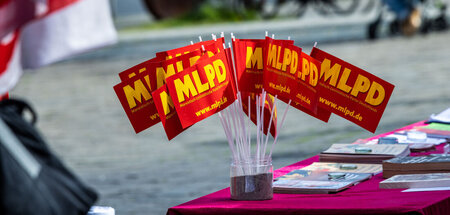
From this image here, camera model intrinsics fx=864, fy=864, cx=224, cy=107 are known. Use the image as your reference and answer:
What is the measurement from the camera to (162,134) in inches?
348

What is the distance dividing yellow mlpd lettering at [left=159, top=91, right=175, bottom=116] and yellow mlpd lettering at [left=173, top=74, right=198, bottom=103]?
5 cm

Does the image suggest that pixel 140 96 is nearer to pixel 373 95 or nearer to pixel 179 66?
pixel 179 66

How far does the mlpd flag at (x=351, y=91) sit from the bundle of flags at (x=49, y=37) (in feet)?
3.57

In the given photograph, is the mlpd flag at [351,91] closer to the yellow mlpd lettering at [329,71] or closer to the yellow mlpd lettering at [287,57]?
the yellow mlpd lettering at [329,71]

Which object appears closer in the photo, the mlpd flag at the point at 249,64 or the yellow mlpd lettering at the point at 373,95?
A: the mlpd flag at the point at 249,64

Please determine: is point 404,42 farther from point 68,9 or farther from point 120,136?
point 68,9

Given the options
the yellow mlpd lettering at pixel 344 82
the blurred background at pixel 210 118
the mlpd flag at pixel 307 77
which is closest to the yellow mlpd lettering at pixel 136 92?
the mlpd flag at pixel 307 77

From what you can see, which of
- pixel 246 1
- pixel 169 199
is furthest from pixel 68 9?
pixel 246 1

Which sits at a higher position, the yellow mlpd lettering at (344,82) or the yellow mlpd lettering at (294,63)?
the yellow mlpd lettering at (294,63)

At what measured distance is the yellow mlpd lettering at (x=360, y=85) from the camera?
9.36 ft

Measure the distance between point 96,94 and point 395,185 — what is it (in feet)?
33.8

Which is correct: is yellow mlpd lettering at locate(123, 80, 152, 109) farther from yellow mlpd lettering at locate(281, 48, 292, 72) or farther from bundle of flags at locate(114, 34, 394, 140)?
yellow mlpd lettering at locate(281, 48, 292, 72)

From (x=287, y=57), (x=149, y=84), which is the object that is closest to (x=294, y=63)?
(x=287, y=57)

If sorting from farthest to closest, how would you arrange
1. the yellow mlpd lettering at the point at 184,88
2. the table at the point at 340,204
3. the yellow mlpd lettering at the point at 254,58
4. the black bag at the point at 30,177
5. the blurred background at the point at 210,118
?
the blurred background at the point at 210,118
the yellow mlpd lettering at the point at 254,58
the yellow mlpd lettering at the point at 184,88
the table at the point at 340,204
the black bag at the point at 30,177
